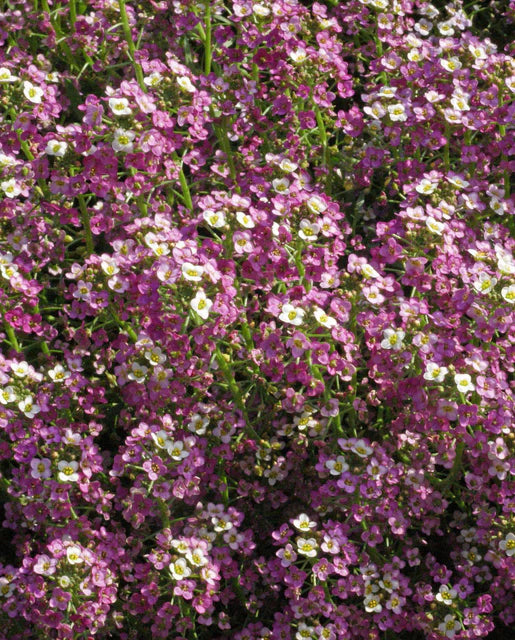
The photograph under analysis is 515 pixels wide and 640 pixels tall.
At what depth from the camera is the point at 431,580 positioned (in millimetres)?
3908

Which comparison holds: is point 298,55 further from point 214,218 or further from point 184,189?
point 214,218

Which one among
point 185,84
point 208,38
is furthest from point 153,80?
point 208,38

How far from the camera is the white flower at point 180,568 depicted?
3.45 meters

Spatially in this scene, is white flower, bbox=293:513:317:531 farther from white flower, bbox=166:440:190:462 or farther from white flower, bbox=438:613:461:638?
white flower, bbox=438:613:461:638

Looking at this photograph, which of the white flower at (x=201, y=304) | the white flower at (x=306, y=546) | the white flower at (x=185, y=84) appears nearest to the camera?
the white flower at (x=201, y=304)

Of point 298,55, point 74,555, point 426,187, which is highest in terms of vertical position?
point 298,55

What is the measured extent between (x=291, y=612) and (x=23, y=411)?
122 centimetres

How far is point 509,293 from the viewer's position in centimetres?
344

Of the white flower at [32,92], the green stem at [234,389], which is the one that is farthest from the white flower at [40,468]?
the white flower at [32,92]

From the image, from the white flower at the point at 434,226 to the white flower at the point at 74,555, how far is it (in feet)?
5.58

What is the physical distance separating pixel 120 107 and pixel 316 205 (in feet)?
2.57

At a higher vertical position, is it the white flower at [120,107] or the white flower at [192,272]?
the white flower at [120,107]

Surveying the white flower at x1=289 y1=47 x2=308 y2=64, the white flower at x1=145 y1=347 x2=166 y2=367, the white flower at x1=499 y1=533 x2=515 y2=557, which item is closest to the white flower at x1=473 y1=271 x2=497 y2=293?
the white flower at x1=499 y1=533 x2=515 y2=557

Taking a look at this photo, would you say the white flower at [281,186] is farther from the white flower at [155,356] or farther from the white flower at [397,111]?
the white flower at [155,356]
